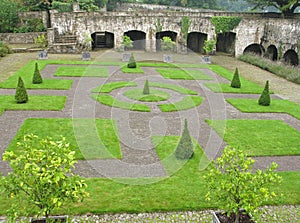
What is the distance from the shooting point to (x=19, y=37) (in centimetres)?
3788

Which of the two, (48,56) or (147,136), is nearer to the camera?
(147,136)

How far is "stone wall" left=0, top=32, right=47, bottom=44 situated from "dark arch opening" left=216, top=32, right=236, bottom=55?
21.6m

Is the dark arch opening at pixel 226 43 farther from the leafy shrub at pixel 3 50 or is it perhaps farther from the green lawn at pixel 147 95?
the leafy shrub at pixel 3 50

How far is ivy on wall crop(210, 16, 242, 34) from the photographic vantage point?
36188 millimetres

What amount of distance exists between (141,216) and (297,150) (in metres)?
8.18

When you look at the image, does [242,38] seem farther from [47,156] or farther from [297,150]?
[47,156]

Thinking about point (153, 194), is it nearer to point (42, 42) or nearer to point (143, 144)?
point (143, 144)

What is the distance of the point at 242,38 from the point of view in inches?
1443

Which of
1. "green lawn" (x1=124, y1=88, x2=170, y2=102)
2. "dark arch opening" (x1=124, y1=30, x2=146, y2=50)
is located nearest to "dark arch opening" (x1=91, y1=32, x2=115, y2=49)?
"dark arch opening" (x1=124, y1=30, x2=146, y2=50)

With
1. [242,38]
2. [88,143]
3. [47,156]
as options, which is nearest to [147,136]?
[88,143]

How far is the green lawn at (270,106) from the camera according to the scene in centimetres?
1925

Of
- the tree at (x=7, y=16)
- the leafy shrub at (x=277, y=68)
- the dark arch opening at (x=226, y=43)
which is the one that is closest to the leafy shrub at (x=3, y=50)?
the tree at (x=7, y=16)

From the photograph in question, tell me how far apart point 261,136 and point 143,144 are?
5.74m

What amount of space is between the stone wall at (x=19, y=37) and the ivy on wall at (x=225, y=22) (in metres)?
Result: 19.7
